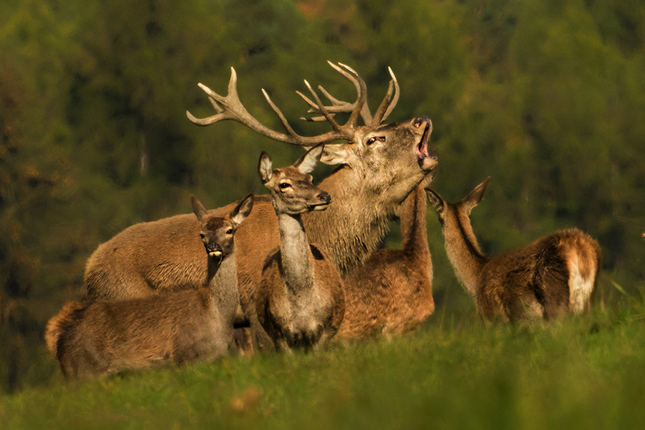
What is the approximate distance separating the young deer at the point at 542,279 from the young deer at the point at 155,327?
217 centimetres

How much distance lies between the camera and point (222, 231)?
6.90 meters

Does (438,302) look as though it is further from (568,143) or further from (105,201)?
(105,201)

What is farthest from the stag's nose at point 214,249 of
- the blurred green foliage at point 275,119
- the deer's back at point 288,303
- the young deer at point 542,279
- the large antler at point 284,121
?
the blurred green foliage at point 275,119

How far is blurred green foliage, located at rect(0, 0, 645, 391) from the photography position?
25766 mm

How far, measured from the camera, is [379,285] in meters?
7.49

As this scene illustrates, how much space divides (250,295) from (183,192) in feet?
67.9

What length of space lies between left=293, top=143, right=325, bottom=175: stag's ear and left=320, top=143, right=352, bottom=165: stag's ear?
463 millimetres

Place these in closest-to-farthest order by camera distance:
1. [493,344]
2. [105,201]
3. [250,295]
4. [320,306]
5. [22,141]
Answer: [493,344]
[320,306]
[250,295]
[22,141]
[105,201]

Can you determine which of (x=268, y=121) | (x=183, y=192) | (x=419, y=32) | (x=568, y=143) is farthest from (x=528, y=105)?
(x=183, y=192)

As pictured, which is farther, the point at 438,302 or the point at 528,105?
the point at 528,105

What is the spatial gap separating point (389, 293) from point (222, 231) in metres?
1.53

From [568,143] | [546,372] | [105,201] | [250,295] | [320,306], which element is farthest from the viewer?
[568,143]

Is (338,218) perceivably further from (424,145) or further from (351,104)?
(351,104)

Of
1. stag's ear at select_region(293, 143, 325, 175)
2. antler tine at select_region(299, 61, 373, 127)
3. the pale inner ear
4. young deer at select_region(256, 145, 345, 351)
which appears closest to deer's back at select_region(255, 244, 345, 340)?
young deer at select_region(256, 145, 345, 351)
